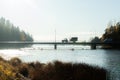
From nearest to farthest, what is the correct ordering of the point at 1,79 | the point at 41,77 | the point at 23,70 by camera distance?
the point at 1,79 → the point at 41,77 → the point at 23,70

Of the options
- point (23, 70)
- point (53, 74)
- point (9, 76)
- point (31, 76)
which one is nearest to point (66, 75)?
point (53, 74)

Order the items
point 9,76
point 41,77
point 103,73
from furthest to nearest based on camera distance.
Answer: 1. point 103,73
2. point 41,77
3. point 9,76

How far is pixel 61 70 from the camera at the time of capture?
30891 mm

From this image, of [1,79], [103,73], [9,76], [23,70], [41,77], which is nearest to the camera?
[1,79]

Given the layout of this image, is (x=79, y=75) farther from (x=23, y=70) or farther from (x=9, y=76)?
(x=9, y=76)

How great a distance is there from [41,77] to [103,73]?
6.86 metres

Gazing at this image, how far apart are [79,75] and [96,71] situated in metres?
3.55

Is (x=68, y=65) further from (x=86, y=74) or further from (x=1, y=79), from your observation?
(x=1, y=79)

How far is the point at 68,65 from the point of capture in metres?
32.9

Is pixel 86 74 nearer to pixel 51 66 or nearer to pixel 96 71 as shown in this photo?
pixel 96 71

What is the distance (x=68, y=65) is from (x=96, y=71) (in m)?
3.53

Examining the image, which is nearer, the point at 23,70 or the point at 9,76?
the point at 9,76

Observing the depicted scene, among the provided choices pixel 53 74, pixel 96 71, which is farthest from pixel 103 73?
pixel 53 74

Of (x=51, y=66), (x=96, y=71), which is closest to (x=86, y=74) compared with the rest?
(x=96, y=71)
